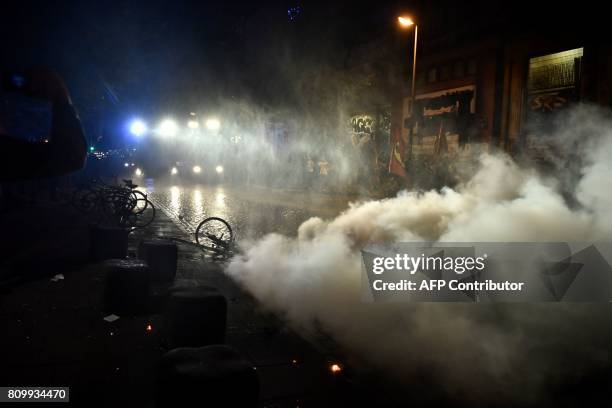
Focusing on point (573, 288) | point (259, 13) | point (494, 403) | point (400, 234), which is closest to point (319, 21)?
point (259, 13)

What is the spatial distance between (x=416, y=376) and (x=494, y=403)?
2.22ft

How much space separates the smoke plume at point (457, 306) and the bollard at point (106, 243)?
2164mm

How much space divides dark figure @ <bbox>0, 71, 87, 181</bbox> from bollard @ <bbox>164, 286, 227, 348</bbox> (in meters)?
2.38

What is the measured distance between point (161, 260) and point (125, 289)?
1580 mm

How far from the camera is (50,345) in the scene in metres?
4.57

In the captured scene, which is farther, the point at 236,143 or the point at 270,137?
the point at 236,143

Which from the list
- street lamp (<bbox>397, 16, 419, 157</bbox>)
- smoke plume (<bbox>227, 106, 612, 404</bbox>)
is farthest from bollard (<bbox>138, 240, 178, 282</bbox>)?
street lamp (<bbox>397, 16, 419, 157</bbox>)

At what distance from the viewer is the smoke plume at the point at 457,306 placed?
437cm

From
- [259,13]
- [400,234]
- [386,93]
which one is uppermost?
[259,13]

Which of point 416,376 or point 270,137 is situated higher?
point 270,137

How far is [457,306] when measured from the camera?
18.0 feet

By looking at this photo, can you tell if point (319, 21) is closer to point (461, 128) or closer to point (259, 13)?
point (259, 13)

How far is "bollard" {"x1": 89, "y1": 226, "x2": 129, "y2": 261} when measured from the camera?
27.7 feet

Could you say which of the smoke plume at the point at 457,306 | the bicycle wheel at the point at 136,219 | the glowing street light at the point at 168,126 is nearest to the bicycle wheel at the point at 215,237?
the smoke plume at the point at 457,306
